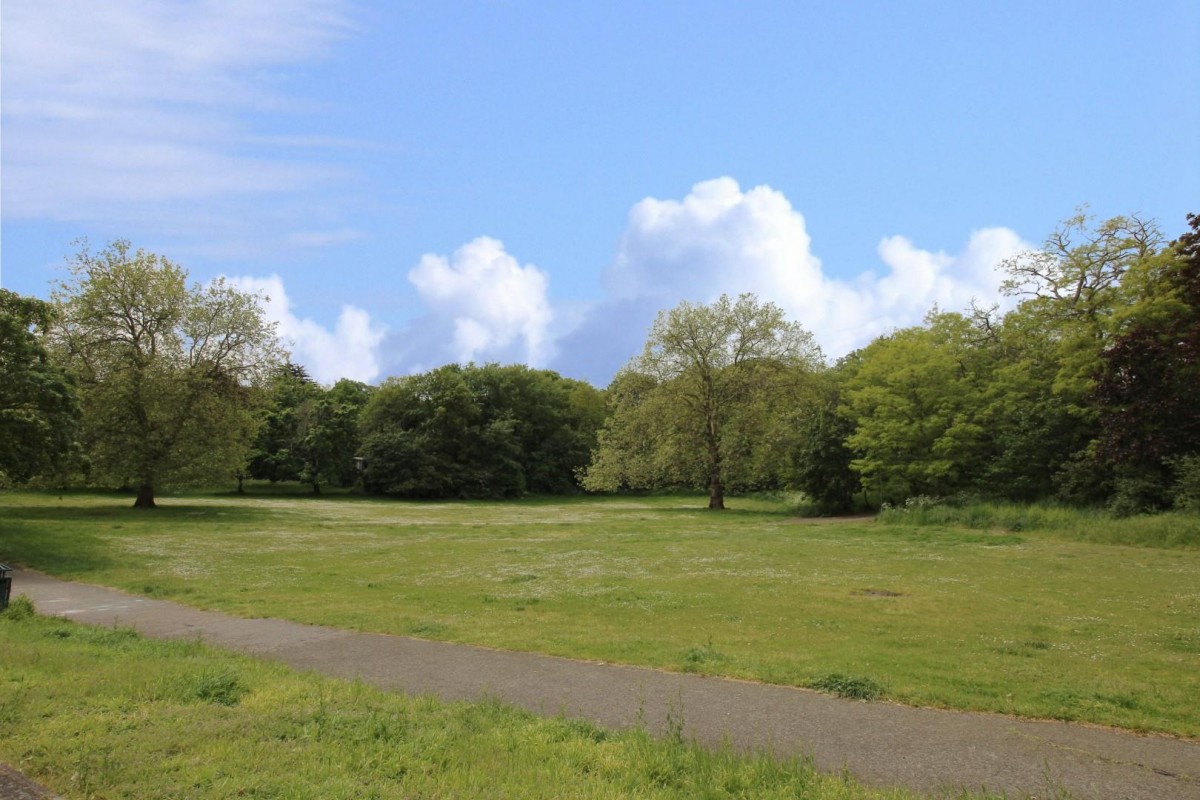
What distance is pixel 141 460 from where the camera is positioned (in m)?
42.1

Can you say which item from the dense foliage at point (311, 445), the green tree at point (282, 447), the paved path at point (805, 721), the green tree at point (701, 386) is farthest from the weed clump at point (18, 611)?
the green tree at point (282, 447)

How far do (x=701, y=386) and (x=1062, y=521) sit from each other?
26781mm

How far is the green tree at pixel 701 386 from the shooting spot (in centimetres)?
5316

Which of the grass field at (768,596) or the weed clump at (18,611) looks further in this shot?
the weed clump at (18,611)

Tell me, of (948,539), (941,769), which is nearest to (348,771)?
(941,769)

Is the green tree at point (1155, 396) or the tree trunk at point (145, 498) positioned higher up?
the green tree at point (1155, 396)

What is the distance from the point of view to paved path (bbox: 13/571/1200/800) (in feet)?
21.2

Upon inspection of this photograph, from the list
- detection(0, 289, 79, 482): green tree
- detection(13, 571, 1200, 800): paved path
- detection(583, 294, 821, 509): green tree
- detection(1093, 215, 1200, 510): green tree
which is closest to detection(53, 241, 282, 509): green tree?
detection(0, 289, 79, 482): green tree

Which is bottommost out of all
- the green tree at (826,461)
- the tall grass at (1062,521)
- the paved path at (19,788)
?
the paved path at (19,788)

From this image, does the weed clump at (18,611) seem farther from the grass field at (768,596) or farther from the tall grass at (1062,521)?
the tall grass at (1062,521)

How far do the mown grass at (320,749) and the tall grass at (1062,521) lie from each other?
2793 centimetres

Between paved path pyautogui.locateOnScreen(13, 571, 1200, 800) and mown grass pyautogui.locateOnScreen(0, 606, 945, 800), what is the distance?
0.84 m

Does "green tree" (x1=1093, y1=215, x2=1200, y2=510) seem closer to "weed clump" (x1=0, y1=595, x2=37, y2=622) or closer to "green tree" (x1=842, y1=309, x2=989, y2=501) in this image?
"green tree" (x1=842, y1=309, x2=989, y2=501)

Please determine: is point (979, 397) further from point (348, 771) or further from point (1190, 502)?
point (348, 771)
